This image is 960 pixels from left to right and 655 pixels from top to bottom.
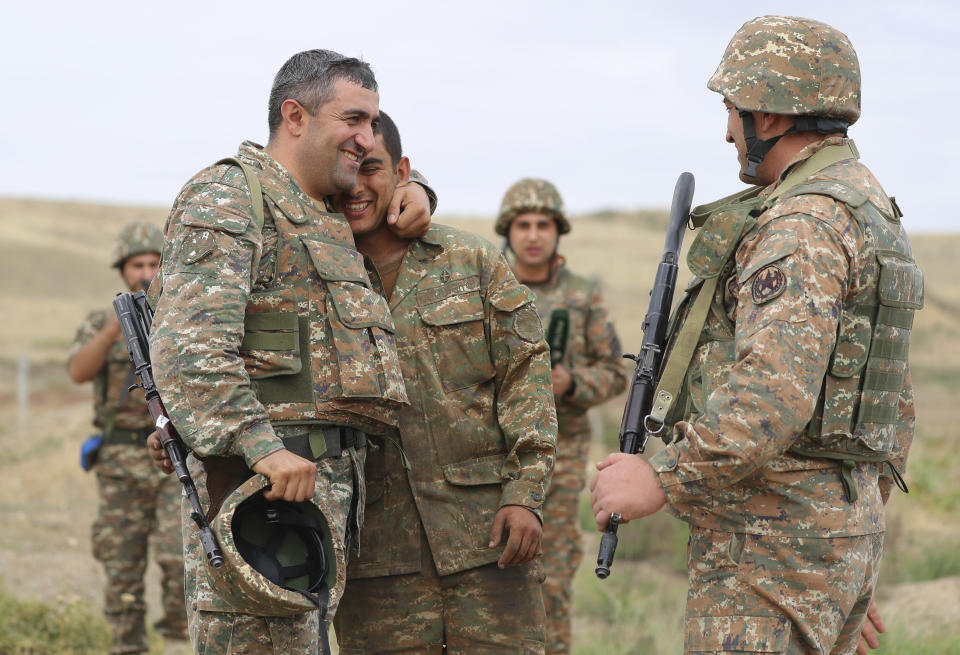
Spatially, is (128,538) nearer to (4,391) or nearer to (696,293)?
(696,293)

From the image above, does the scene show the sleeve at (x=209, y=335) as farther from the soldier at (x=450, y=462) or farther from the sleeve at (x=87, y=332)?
the sleeve at (x=87, y=332)

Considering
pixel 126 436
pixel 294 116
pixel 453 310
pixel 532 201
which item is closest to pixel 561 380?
pixel 532 201

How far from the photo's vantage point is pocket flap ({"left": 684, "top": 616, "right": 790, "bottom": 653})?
3.26 metres

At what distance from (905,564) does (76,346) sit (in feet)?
22.8

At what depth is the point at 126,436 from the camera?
23.7 ft

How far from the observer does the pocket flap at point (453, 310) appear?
4234 millimetres

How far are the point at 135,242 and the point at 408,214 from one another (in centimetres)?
367

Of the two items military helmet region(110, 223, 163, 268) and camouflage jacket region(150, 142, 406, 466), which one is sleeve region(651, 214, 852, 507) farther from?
military helmet region(110, 223, 163, 268)

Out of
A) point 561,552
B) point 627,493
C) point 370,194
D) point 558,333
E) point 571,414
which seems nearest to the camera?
point 627,493

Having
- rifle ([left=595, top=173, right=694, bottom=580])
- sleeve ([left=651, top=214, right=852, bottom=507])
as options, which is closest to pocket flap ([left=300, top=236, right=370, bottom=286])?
rifle ([left=595, top=173, right=694, bottom=580])

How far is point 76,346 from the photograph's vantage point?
727cm

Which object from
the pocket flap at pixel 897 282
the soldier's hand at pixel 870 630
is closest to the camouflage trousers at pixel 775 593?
the soldier's hand at pixel 870 630

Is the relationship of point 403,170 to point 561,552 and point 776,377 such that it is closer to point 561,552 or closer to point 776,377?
point 776,377

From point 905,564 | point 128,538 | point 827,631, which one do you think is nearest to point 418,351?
point 827,631
